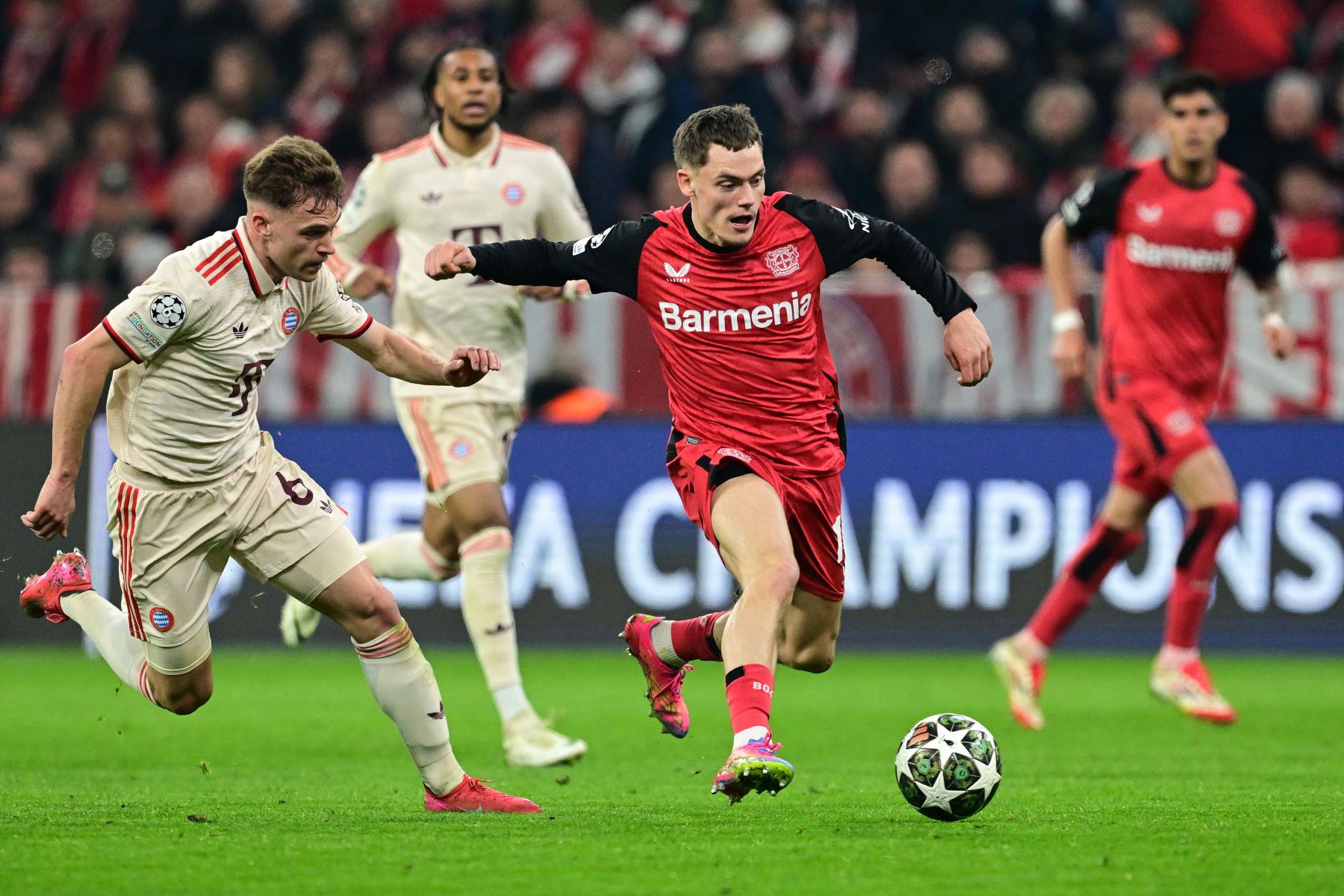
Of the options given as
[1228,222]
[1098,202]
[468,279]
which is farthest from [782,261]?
[1228,222]

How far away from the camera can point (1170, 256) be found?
9.34m

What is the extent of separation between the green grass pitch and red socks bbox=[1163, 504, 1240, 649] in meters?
0.45

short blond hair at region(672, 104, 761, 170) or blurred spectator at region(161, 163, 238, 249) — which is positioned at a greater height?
short blond hair at region(672, 104, 761, 170)

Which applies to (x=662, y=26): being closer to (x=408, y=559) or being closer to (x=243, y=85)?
(x=243, y=85)

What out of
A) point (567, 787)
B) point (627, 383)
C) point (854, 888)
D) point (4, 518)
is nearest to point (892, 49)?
point (627, 383)

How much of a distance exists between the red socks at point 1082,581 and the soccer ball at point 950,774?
3650 mm

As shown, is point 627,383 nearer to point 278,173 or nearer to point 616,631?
point 616,631

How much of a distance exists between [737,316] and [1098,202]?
12.2ft

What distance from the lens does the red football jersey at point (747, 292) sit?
20.6ft

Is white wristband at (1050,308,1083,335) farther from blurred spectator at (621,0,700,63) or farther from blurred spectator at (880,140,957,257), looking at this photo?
blurred spectator at (621,0,700,63)

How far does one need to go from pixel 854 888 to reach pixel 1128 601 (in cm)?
783

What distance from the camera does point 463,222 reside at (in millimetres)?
8203

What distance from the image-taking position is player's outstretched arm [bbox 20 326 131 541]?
5449 mm

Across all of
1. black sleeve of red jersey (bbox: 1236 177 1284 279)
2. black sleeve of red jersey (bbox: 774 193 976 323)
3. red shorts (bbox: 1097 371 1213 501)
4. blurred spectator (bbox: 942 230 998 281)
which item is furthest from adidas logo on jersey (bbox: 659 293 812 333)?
blurred spectator (bbox: 942 230 998 281)
